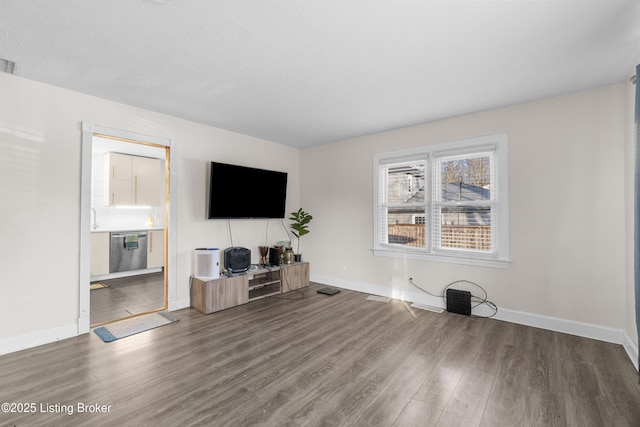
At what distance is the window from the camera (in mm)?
3492

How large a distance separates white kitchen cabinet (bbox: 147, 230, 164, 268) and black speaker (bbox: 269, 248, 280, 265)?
2673mm

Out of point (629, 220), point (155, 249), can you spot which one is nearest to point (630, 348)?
point (629, 220)

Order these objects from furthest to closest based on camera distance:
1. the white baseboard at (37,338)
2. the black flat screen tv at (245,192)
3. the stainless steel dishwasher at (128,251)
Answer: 1. the stainless steel dishwasher at (128,251)
2. the black flat screen tv at (245,192)
3. the white baseboard at (37,338)

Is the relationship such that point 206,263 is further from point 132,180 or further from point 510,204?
point 510,204

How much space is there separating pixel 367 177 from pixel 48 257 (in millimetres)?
4051

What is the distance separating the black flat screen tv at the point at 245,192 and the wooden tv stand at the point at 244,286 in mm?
894

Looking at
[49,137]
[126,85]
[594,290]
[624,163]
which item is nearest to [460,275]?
[594,290]

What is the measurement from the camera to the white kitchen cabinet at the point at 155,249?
569cm

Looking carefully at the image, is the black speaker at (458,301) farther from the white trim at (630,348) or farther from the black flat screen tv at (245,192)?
the black flat screen tv at (245,192)

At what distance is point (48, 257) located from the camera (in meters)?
2.80

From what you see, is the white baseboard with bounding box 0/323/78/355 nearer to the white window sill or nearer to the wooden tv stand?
the wooden tv stand

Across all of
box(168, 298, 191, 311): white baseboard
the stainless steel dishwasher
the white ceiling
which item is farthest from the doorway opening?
the white ceiling

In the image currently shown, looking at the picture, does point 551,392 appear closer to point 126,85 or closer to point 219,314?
point 219,314

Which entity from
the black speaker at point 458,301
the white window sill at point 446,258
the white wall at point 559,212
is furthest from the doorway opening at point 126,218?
the white wall at point 559,212
